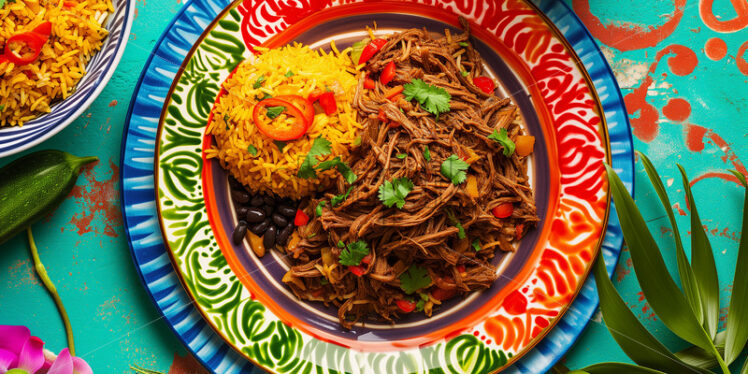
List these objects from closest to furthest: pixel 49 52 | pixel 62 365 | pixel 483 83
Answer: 1. pixel 62 365
2. pixel 49 52
3. pixel 483 83

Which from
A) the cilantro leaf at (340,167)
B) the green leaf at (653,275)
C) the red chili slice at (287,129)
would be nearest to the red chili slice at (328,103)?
the red chili slice at (287,129)

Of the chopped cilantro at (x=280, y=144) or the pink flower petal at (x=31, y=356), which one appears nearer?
the pink flower petal at (x=31, y=356)

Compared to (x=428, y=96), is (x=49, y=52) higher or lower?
lower

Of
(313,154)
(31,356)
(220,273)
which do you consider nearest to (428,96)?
(313,154)

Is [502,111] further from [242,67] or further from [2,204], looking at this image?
[2,204]

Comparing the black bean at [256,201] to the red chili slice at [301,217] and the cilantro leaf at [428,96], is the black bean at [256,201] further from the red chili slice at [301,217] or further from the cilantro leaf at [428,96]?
the cilantro leaf at [428,96]

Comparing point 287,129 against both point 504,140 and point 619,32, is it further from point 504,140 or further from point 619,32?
point 619,32

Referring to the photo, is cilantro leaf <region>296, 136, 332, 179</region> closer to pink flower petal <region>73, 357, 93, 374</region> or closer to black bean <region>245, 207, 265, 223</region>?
black bean <region>245, 207, 265, 223</region>

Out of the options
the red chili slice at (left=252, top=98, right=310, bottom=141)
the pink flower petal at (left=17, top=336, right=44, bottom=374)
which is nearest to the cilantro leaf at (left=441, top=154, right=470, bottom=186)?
the red chili slice at (left=252, top=98, right=310, bottom=141)

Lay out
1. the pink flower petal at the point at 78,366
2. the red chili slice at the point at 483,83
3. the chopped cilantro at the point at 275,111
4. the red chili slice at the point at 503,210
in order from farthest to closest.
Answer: the red chili slice at the point at 483,83
the red chili slice at the point at 503,210
the chopped cilantro at the point at 275,111
the pink flower petal at the point at 78,366
